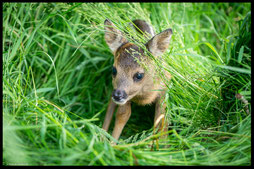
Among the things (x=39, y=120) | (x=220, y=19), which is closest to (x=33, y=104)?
(x=39, y=120)

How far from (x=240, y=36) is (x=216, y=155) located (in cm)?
118

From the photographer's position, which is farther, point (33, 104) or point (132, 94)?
point (132, 94)

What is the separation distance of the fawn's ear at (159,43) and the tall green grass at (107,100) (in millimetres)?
101

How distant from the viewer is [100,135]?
2.78 m

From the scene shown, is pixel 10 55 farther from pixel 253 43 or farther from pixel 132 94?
pixel 253 43

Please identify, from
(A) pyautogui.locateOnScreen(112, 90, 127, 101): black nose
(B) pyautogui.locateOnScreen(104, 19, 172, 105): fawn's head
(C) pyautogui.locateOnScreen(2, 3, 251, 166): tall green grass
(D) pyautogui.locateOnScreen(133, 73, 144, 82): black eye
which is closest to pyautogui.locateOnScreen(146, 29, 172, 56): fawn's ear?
(B) pyautogui.locateOnScreen(104, 19, 172, 105): fawn's head

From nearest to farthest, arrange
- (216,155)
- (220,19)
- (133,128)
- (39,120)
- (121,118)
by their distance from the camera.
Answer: (216,155), (39,120), (121,118), (133,128), (220,19)

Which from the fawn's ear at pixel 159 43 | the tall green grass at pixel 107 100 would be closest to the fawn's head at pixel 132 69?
the fawn's ear at pixel 159 43

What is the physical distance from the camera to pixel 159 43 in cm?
343

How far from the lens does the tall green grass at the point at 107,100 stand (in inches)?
90.7

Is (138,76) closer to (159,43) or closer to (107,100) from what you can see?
(159,43)

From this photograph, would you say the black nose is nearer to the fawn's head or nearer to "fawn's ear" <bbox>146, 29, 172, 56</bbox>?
the fawn's head

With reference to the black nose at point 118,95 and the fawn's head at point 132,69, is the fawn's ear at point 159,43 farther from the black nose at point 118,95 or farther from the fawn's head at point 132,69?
the black nose at point 118,95

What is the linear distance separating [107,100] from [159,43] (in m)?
1.29
